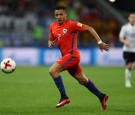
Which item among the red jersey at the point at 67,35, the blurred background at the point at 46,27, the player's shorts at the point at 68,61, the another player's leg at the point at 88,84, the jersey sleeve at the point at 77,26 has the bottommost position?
the blurred background at the point at 46,27

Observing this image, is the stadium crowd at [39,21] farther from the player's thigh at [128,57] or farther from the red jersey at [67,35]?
the red jersey at [67,35]

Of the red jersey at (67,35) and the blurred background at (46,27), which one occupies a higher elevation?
the red jersey at (67,35)

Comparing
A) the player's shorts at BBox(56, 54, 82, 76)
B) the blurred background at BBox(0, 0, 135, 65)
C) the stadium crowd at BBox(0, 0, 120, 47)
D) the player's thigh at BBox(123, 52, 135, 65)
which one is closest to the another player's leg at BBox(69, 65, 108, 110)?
the player's shorts at BBox(56, 54, 82, 76)

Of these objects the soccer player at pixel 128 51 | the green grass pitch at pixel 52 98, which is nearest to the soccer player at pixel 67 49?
the green grass pitch at pixel 52 98

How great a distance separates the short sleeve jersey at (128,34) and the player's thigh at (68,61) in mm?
6047

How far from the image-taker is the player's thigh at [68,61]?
10625mm

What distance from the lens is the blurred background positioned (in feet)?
90.9

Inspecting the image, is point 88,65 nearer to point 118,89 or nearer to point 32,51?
point 32,51

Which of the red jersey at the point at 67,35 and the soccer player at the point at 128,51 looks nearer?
the red jersey at the point at 67,35

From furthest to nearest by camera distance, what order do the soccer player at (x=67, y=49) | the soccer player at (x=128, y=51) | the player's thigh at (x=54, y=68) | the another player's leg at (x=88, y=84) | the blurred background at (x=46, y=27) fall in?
the blurred background at (x=46, y=27)
the soccer player at (x=128, y=51)
the another player's leg at (x=88, y=84)
the soccer player at (x=67, y=49)
the player's thigh at (x=54, y=68)

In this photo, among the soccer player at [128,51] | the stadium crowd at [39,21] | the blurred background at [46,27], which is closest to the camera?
the soccer player at [128,51]

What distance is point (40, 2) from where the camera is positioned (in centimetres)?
3186

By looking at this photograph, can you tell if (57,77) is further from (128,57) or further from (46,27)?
(46,27)

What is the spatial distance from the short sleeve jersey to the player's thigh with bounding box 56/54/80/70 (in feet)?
19.8
